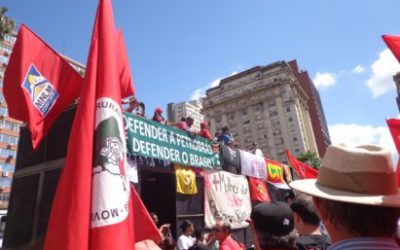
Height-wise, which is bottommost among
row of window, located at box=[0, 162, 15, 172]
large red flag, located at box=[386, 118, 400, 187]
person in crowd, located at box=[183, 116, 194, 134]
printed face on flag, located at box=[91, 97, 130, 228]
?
printed face on flag, located at box=[91, 97, 130, 228]

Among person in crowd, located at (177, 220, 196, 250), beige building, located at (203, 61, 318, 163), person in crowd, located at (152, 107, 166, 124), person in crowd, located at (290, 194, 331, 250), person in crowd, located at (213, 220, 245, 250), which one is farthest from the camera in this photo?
beige building, located at (203, 61, 318, 163)

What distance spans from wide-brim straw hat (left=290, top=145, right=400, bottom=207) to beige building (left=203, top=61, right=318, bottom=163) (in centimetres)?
6859

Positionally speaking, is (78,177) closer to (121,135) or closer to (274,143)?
(121,135)

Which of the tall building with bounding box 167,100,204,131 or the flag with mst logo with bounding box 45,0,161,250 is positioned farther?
the tall building with bounding box 167,100,204,131

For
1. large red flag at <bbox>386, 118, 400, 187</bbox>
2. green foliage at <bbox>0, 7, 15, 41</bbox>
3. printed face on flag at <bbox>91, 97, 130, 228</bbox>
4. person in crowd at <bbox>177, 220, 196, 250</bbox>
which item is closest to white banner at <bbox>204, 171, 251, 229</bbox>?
person in crowd at <bbox>177, 220, 196, 250</bbox>

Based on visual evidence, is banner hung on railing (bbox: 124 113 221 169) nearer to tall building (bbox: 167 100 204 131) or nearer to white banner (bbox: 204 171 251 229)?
white banner (bbox: 204 171 251 229)

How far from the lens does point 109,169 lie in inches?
107

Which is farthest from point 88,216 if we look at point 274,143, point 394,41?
point 274,143

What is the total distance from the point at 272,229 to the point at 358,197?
117cm

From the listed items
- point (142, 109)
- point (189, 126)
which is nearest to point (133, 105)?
point (142, 109)

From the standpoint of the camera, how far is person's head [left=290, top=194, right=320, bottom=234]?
292 cm

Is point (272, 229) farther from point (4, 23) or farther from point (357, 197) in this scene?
point (4, 23)

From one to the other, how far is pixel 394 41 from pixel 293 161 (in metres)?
7.12

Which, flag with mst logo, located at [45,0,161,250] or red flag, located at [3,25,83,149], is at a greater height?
red flag, located at [3,25,83,149]
